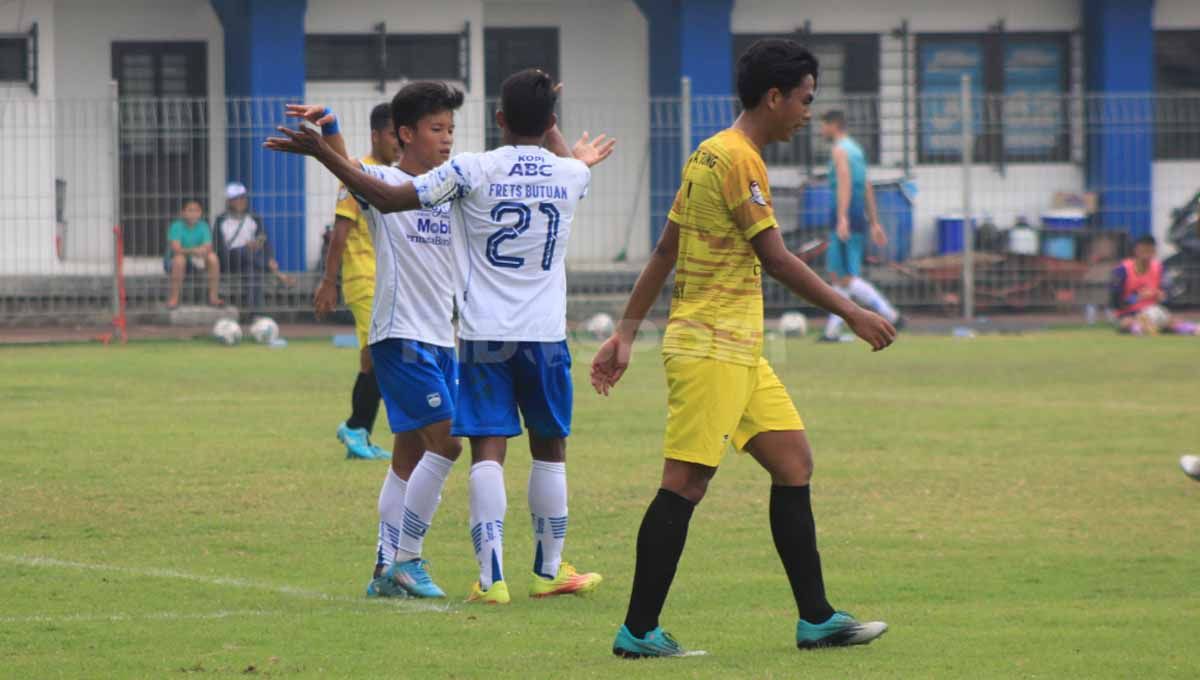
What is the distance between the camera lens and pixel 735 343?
6.41 meters

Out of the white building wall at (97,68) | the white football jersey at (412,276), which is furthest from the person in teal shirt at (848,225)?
the white football jersey at (412,276)

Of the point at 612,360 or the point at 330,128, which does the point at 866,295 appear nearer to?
the point at 330,128

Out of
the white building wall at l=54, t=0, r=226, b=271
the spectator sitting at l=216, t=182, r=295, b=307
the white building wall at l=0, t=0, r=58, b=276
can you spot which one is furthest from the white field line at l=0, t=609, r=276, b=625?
the white building wall at l=54, t=0, r=226, b=271

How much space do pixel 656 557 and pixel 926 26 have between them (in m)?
24.6

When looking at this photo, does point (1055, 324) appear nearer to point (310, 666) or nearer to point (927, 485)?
point (927, 485)

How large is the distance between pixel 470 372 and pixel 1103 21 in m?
24.0

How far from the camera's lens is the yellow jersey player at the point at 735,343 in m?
6.34

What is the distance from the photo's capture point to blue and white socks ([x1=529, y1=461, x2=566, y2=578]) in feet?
25.5

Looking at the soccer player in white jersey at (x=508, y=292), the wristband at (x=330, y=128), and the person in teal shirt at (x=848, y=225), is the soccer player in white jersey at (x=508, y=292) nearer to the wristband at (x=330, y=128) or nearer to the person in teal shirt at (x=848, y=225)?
the wristband at (x=330, y=128)

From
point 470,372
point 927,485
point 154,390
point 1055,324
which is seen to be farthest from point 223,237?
point 470,372

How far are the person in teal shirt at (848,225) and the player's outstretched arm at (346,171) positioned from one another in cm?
1471

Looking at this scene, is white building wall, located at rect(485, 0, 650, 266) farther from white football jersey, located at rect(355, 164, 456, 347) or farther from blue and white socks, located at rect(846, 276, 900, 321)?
white football jersey, located at rect(355, 164, 456, 347)

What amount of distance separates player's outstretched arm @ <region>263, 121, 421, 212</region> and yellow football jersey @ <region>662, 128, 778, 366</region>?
1.03m

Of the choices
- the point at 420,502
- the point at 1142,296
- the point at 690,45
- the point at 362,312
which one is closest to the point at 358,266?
the point at 362,312
